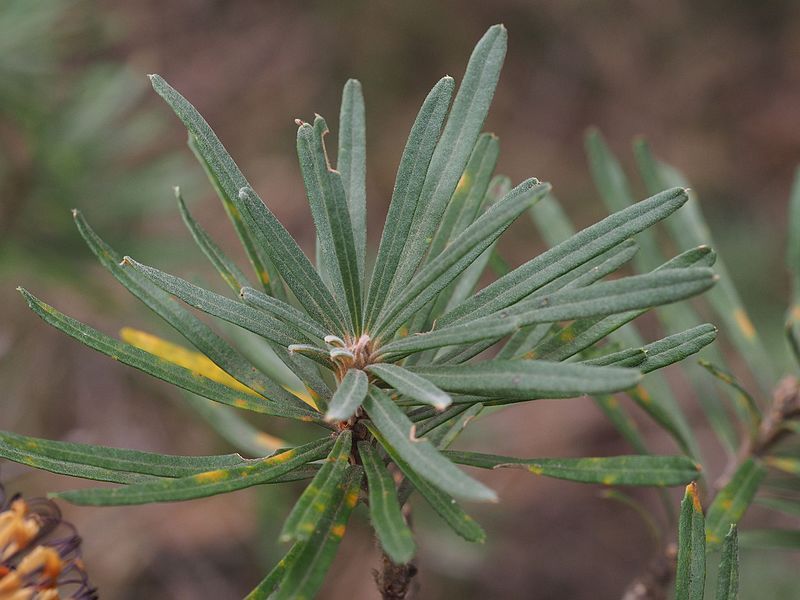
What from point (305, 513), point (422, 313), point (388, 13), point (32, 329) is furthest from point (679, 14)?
point (305, 513)

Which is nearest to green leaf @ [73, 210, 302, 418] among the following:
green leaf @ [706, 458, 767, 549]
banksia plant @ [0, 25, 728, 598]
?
banksia plant @ [0, 25, 728, 598]

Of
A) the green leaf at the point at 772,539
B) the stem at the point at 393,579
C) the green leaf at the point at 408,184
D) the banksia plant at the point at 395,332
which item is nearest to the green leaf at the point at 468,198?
the banksia plant at the point at 395,332

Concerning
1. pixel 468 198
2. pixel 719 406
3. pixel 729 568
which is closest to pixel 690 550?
pixel 729 568

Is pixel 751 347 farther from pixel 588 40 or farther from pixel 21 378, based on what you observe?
pixel 588 40

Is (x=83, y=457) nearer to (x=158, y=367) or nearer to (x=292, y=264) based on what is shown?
(x=158, y=367)

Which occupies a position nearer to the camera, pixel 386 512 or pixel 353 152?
pixel 386 512

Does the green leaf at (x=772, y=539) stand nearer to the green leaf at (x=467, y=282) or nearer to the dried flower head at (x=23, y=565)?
the green leaf at (x=467, y=282)
